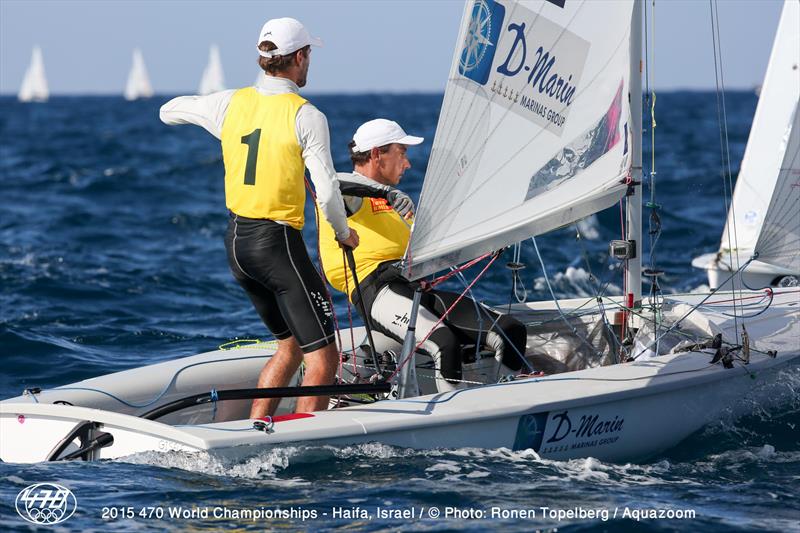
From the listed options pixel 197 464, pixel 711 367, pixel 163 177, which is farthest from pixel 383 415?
pixel 163 177

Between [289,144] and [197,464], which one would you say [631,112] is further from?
[197,464]

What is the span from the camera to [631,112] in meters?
4.74

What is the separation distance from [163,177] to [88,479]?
1490 cm

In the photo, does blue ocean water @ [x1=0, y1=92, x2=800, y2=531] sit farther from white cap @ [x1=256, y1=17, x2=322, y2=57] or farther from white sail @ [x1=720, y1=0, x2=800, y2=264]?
white cap @ [x1=256, y1=17, x2=322, y2=57]

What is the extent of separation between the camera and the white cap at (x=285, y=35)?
4.14 m

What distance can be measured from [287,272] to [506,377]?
1.10m

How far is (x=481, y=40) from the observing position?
4.30m

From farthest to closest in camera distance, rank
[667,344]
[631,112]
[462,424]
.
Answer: [667,344], [631,112], [462,424]

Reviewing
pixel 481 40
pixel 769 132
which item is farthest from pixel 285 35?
pixel 769 132

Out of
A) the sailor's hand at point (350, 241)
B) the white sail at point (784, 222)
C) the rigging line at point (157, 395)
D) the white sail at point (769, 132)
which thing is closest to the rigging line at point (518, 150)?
the sailor's hand at point (350, 241)

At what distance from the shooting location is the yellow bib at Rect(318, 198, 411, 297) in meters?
4.93

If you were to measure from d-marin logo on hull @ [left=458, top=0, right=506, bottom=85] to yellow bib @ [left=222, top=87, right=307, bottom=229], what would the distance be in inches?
26.1

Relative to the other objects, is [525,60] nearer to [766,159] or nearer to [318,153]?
[318,153]

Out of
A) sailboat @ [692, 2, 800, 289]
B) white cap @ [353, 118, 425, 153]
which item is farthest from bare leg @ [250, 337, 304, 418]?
sailboat @ [692, 2, 800, 289]
